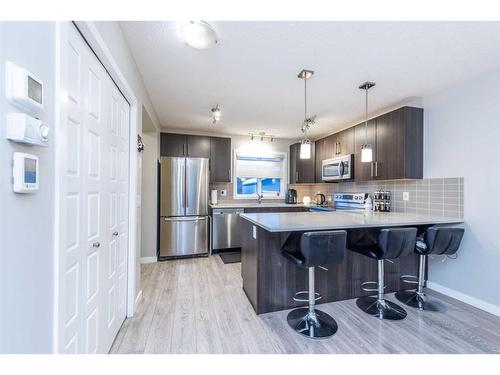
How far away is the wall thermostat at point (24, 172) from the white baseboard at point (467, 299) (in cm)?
370

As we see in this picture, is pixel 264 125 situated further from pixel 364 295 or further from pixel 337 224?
pixel 364 295

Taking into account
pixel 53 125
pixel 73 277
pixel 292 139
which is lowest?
pixel 73 277

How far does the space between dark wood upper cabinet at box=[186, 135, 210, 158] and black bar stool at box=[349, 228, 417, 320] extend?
10.4ft

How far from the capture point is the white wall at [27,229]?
2.10 ft

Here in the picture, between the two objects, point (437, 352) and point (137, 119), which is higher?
point (137, 119)

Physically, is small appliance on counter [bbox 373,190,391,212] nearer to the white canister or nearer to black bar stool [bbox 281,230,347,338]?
black bar stool [bbox 281,230,347,338]

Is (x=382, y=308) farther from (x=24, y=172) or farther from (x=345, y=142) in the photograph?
(x=24, y=172)

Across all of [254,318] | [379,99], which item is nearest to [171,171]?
[254,318]

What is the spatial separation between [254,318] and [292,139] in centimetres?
409

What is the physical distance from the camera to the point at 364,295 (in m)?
2.57

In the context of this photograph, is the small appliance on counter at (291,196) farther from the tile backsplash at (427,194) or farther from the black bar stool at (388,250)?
the black bar stool at (388,250)

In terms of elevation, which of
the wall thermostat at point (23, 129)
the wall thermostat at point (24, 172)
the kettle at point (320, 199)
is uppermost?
the wall thermostat at point (23, 129)

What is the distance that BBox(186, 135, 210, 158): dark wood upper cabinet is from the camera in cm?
427

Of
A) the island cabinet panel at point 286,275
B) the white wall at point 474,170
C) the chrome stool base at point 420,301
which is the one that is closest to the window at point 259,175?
the island cabinet panel at point 286,275
